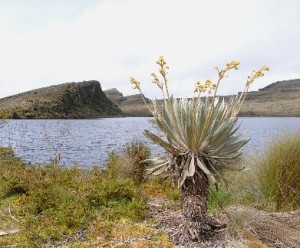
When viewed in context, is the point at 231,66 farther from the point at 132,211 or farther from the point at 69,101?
the point at 69,101

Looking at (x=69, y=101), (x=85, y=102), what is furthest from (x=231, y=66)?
(x=85, y=102)

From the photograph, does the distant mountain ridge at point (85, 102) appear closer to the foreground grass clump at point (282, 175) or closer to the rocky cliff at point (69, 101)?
the rocky cliff at point (69, 101)

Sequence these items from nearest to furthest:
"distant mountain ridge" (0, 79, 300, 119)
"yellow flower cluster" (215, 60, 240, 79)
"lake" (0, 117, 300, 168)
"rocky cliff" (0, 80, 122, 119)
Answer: "yellow flower cluster" (215, 60, 240, 79) < "lake" (0, 117, 300, 168) < "rocky cliff" (0, 80, 122, 119) < "distant mountain ridge" (0, 79, 300, 119)

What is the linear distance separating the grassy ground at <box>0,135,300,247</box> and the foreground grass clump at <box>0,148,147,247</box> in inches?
0.5

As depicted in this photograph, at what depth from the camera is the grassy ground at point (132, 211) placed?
4887mm

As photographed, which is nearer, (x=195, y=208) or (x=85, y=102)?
(x=195, y=208)

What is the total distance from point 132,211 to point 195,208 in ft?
3.72

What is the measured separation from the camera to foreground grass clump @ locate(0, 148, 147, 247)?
5.02 meters

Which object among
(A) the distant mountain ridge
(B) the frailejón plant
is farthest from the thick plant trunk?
(A) the distant mountain ridge

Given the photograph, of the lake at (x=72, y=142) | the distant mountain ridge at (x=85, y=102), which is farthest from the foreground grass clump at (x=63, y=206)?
the distant mountain ridge at (x=85, y=102)

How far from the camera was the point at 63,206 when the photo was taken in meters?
5.69

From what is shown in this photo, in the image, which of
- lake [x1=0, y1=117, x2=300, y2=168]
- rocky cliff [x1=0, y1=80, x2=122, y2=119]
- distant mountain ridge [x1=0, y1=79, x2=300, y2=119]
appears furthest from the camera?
distant mountain ridge [x1=0, y1=79, x2=300, y2=119]

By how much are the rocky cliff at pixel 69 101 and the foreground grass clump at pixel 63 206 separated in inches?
4048

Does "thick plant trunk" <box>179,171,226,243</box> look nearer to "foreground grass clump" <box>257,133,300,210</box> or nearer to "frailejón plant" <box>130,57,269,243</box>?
"frailejón plant" <box>130,57,269,243</box>
